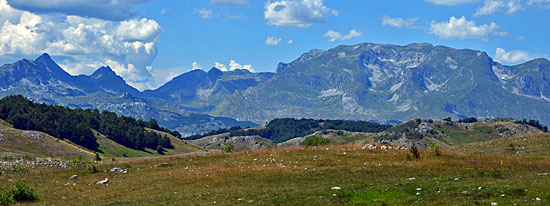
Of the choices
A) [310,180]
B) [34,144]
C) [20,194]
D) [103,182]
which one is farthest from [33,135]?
[310,180]

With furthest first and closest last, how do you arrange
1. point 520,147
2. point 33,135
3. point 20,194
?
point 33,135
point 520,147
point 20,194

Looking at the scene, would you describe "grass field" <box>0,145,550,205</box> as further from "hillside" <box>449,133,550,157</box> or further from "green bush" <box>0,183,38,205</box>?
"hillside" <box>449,133,550,157</box>

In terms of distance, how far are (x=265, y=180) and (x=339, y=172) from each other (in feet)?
22.2

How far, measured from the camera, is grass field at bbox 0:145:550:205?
30.4 meters

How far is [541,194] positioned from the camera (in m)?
27.8

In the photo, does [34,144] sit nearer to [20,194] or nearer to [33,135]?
[33,135]

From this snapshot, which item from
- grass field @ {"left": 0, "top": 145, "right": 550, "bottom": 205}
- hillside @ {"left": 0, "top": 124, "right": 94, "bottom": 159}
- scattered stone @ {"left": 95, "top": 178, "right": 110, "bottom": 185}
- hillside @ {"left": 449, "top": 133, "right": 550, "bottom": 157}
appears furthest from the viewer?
hillside @ {"left": 0, "top": 124, "right": 94, "bottom": 159}

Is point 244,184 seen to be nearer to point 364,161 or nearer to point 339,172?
point 339,172

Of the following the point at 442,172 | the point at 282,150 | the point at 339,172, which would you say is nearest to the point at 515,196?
the point at 442,172

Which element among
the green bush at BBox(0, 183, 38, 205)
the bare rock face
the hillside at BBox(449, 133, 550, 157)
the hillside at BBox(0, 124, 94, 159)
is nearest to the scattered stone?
the green bush at BBox(0, 183, 38, 205)

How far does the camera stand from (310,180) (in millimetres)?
39688

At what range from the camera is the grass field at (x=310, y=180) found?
99.8 ft

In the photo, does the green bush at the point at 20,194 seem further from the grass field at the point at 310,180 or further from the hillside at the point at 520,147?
the hillside at the point at 520,147

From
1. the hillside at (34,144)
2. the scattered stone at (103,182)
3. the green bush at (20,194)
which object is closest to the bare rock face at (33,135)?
the hillside at (34,144)
